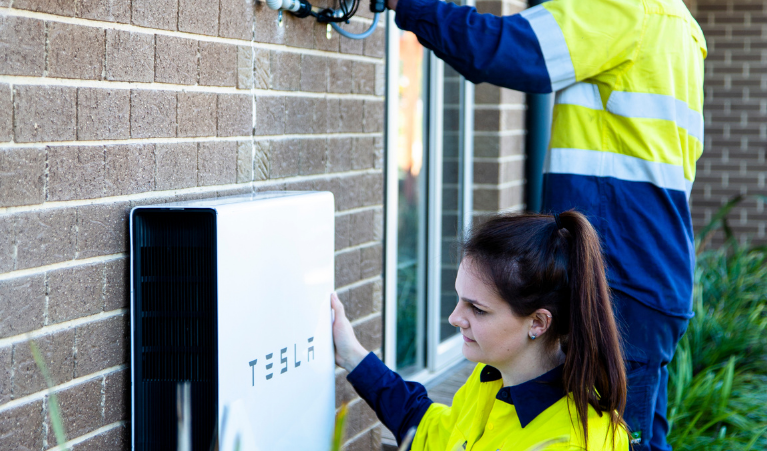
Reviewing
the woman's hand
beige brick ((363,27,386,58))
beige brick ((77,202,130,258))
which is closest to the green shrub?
the woman's hand

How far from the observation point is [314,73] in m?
2.43

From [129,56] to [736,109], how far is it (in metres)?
7.56

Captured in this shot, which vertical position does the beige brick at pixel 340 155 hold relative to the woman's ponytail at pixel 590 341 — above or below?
above

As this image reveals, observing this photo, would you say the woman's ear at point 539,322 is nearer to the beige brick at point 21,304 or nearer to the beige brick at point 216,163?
the beige brick at point 216,163

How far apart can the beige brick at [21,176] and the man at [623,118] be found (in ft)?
3.82

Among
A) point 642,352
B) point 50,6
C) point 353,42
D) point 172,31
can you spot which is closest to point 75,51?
point 50,6

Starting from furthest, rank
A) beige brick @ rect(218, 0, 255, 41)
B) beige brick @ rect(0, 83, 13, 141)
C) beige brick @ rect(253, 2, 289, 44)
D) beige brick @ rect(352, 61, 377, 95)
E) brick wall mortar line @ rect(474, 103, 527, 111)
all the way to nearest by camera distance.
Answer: brick wall mortar line @ rect(474, 103, 527, 111) → beige brick @ rect(352, 61, 377, 95) → beige brick @ rect(253, 2, 289, 44) → beige brick @ rect(218, 0, 255, 41) → beige brick @ rect(0, 83, 13, 141)

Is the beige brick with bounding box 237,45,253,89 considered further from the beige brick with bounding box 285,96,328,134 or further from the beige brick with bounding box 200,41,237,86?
the beige brick with bounding box 285,96,328,134

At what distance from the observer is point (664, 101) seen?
7.73 ft

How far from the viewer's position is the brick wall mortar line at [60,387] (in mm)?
1491

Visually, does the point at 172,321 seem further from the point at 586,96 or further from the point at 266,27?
the point at 586,96

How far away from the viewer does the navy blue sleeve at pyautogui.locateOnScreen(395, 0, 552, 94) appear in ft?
7.36

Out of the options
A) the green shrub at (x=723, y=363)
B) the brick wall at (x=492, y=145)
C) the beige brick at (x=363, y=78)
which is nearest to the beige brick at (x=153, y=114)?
the beige brick at (x=363, y=78)

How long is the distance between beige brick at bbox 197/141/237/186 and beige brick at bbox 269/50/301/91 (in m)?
0.26
